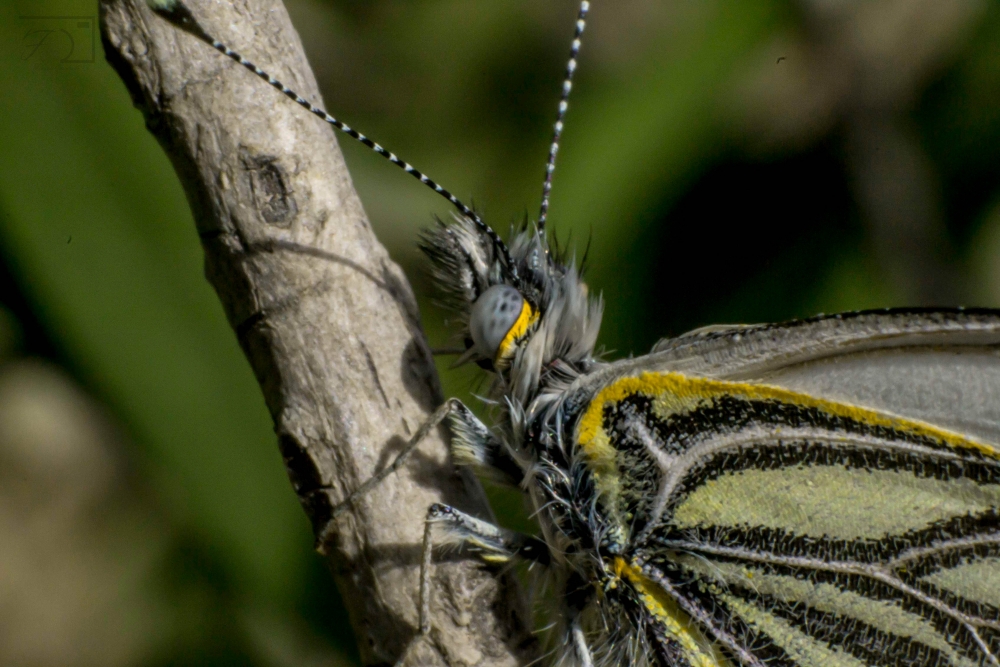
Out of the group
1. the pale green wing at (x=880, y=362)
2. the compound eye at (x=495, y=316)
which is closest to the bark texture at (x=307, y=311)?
the compound eye at (x=495, y=316)

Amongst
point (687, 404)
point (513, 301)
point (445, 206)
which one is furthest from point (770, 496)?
point (445, 206)

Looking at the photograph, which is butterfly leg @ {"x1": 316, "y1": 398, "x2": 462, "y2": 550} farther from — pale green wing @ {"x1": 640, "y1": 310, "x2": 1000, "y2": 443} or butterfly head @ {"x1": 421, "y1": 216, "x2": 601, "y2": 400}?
pale green wing @ {"x1": 640, "y1": 310, "x2": 1000, "y2": 443}

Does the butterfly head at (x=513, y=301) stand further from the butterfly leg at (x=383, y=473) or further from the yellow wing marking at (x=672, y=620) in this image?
the yellow wing marking at (x=672, y=620)

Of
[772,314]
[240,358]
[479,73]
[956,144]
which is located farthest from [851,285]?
[240,358]

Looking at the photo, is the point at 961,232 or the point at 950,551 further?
the point at 961,232

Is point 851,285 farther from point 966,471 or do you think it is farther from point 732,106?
point 966,471

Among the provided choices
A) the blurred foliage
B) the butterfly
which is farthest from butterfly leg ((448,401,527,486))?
the blurred foliage

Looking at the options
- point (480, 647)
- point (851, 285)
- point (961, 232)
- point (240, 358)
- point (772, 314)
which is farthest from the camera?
point (961, 232)
